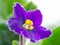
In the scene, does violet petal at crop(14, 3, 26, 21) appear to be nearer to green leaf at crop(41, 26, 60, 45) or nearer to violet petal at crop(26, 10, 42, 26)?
violet petal at crop(26, 10, 42, 26)

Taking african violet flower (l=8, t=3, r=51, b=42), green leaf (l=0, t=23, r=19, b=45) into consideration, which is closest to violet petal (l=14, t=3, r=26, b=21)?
african violet flower (l=8, t=3, r=51, b=42)

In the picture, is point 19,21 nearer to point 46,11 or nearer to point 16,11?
point 16,11

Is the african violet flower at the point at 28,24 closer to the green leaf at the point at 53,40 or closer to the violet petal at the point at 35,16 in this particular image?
the violet petal at the point at 35,16

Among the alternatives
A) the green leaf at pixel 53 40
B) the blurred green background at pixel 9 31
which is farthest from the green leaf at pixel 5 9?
the green leaf at pixel 53 40

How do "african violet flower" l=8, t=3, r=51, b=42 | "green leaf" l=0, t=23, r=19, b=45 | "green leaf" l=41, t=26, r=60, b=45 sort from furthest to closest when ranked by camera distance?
"green leaf" l=0, t=23, r=19, b=45
"green leaf" l=41, t=26, r=60, b=45
"african violet flower" l=8, t=3, r=51, b=42

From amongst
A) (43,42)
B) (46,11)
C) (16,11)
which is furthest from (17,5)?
(46,11)

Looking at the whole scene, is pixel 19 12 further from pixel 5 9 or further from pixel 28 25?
pixel 5 9

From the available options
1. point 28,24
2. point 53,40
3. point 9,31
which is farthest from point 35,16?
point 9,31

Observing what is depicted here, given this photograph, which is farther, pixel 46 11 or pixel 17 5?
pixel 46 11
